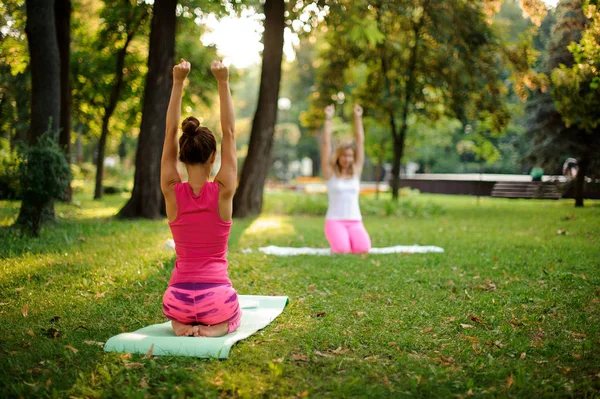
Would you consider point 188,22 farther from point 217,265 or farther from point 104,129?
point 217,265

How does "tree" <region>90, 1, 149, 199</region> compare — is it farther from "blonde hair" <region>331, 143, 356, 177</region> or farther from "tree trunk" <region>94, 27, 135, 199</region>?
"blonde hair" <region>331, 143, 356, 177</region>

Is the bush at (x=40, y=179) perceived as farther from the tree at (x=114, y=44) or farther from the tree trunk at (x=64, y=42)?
the tree at (x=114, y=44)

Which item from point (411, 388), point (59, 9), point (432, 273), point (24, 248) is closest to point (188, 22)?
point (59, 9)

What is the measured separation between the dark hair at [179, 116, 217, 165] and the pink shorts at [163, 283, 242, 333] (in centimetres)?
93

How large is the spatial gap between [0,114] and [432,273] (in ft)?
42.6

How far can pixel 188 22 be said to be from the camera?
50.7 feet

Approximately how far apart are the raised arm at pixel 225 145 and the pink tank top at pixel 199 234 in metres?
0.06

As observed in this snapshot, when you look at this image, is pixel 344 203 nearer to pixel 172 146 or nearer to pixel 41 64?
pixel 172 146

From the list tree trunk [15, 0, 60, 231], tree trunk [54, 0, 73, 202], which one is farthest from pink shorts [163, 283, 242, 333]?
tree trunk [54, 0, 73, 202]

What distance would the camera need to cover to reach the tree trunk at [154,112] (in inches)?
486

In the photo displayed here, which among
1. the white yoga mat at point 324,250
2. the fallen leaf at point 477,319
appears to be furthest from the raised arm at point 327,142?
the fallen leaf at point 477,319

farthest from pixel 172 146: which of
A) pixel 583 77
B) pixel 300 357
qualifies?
pixel 583 77

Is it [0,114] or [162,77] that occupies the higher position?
[162,77]

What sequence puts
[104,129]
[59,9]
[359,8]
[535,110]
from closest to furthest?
[359,8]
[59,9]
[535,110]
[104,129]
